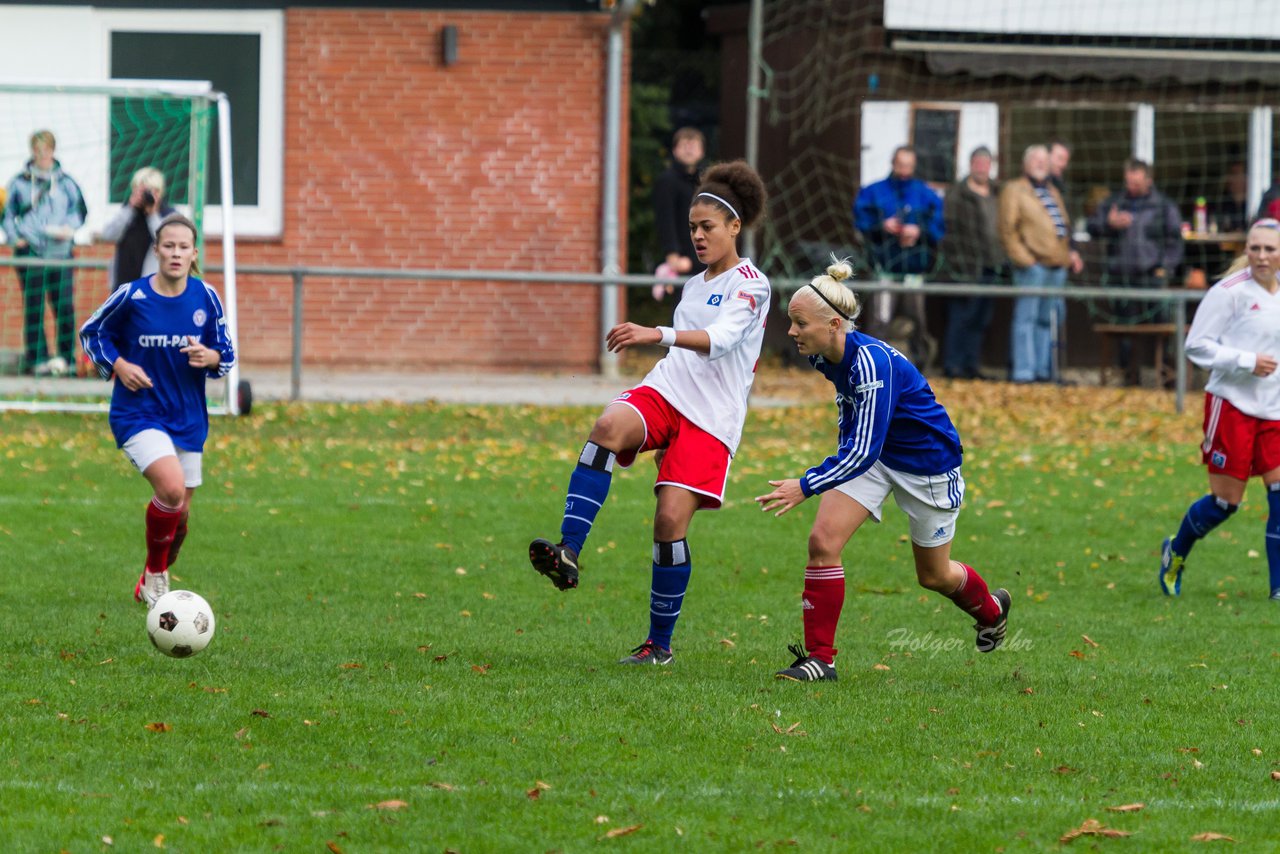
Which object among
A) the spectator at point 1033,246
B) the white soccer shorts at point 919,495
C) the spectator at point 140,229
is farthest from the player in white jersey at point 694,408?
the spectator at point 1033,246

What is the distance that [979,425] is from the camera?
15.4 m

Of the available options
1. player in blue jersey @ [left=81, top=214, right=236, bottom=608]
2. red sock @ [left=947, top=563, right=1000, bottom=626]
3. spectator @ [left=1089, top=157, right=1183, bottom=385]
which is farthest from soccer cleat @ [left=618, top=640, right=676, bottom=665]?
spectator @ [left=1089, top=157, right=1183, bottom=385]

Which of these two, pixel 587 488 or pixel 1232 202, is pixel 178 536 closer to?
pixel 587 488

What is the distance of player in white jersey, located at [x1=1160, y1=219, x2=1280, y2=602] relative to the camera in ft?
28.9

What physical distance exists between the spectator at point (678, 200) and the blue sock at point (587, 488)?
952 cm

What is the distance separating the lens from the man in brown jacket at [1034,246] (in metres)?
17.9

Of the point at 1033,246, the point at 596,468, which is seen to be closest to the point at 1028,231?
the point at 1033,246

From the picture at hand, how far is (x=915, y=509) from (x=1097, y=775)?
1565 millimetres

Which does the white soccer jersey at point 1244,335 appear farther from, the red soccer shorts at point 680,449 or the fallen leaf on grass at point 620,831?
the fallen leaf on grass at point 620,831

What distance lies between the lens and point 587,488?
6.66 m

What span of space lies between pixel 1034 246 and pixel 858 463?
12.1 metres

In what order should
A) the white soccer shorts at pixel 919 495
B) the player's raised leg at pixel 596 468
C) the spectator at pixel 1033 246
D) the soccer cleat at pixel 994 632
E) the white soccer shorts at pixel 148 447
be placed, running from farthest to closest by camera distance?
the spectator at pixel 1033 246 → the white soccer shorts at pixel 148 447 → the soccer cleat at pixel 994 632 → the white soccer shorts at pixel 919 495 → the player's raised leg at pixel 596 468

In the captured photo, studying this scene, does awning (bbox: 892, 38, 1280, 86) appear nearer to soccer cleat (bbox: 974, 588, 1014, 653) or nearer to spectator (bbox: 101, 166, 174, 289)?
spectator (bbox: 101, 166, 174, 289)

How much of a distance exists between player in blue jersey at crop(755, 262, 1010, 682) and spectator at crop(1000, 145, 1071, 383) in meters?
11.3
